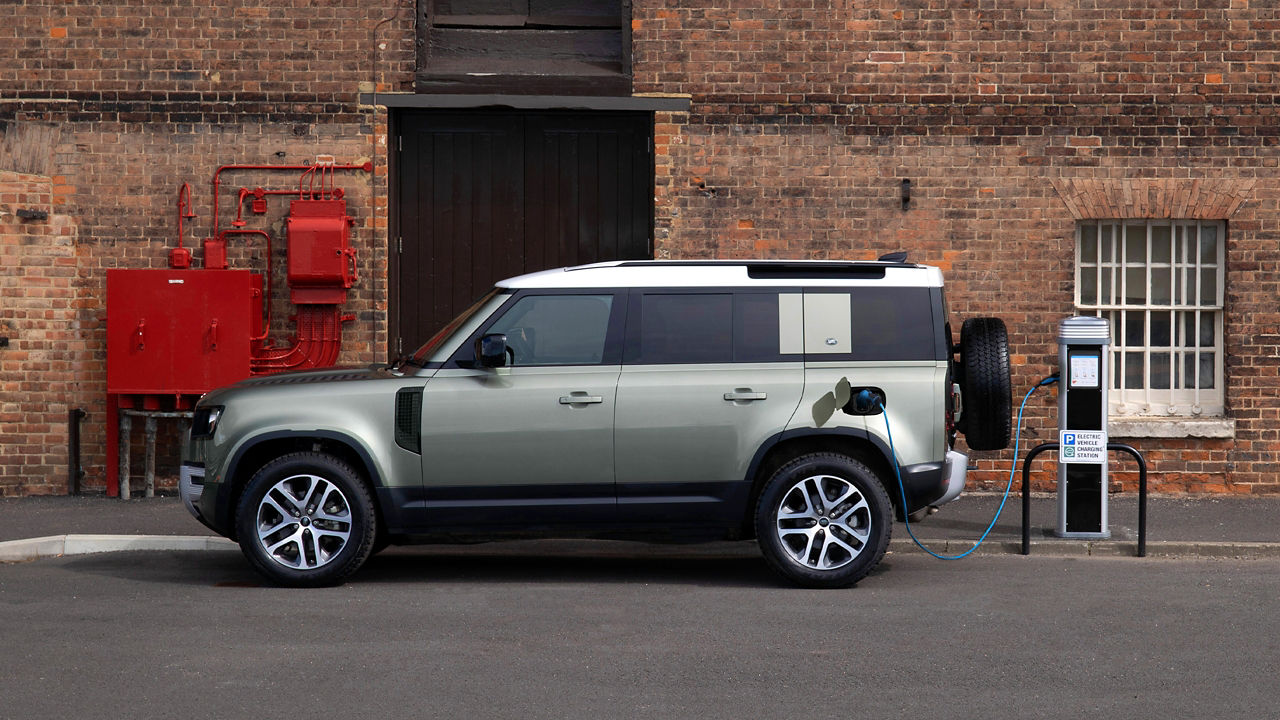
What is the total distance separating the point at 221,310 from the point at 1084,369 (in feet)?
22.2

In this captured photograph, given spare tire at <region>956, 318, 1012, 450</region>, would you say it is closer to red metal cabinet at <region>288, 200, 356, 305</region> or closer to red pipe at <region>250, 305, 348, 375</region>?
red metal cabinet at <region>288, 200, 356, 305</region>

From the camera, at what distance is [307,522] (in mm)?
7750

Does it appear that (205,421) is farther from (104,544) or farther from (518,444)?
(518,444)

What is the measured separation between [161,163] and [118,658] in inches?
255

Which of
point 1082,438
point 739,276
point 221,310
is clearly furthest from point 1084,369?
point 221,310

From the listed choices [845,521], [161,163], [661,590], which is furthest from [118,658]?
[161,163]

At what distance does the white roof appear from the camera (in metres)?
7.95

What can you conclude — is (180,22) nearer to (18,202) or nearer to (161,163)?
(161,163)

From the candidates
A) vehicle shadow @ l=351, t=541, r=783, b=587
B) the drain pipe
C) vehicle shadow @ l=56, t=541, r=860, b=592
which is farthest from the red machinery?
vehicle shadow @ l=351, t=541, r=783, b=587

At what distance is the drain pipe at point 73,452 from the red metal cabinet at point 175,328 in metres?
0.70

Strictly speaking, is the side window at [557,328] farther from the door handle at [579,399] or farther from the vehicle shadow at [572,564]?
the vehicle shadow at [572,564]

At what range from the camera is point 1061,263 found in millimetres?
11562

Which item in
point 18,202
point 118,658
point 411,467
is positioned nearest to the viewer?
point 118,658

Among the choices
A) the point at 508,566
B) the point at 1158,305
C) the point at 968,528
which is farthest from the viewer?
the point at 1158,305
